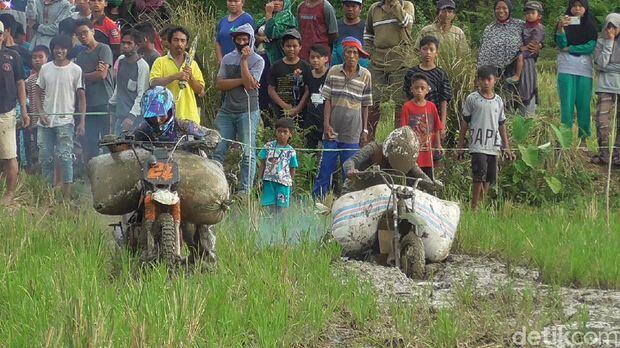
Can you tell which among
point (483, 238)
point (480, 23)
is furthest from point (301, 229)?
point (480, 23)

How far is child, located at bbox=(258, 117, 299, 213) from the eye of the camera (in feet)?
33.2

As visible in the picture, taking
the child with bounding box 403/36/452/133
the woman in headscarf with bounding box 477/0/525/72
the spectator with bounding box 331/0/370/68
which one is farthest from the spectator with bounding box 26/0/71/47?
the woman in headscarf with bounding box 477/0/525/72

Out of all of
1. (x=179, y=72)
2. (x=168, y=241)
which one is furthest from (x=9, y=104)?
(x=168, y=241)

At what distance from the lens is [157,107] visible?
25.4 ft

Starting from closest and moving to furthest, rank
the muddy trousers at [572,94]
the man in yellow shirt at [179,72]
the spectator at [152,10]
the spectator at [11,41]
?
the man in yellow shirt at [179,72] < the spectator at [11,41] < the muddy trousers at [572,94] < the spectator at [152,10]

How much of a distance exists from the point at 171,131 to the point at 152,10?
522 centimetres

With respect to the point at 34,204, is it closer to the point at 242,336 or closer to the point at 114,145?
the point at 114,145

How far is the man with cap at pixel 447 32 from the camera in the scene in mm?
11836

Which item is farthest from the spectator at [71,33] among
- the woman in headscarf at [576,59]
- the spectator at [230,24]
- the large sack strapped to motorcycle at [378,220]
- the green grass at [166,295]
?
the woman in headscarf at [576,59]

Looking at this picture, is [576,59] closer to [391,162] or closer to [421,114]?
[421,114]

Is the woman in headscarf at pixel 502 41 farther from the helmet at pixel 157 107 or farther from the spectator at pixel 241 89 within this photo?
the helmet at pixel 157 107

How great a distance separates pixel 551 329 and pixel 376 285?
4.72 ft

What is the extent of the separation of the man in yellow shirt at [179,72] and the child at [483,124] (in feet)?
8.61

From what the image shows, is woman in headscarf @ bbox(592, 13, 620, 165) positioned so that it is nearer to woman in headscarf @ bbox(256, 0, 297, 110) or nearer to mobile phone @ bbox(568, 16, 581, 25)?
mobile phone @ bbox(568, 16, 581, 25)
